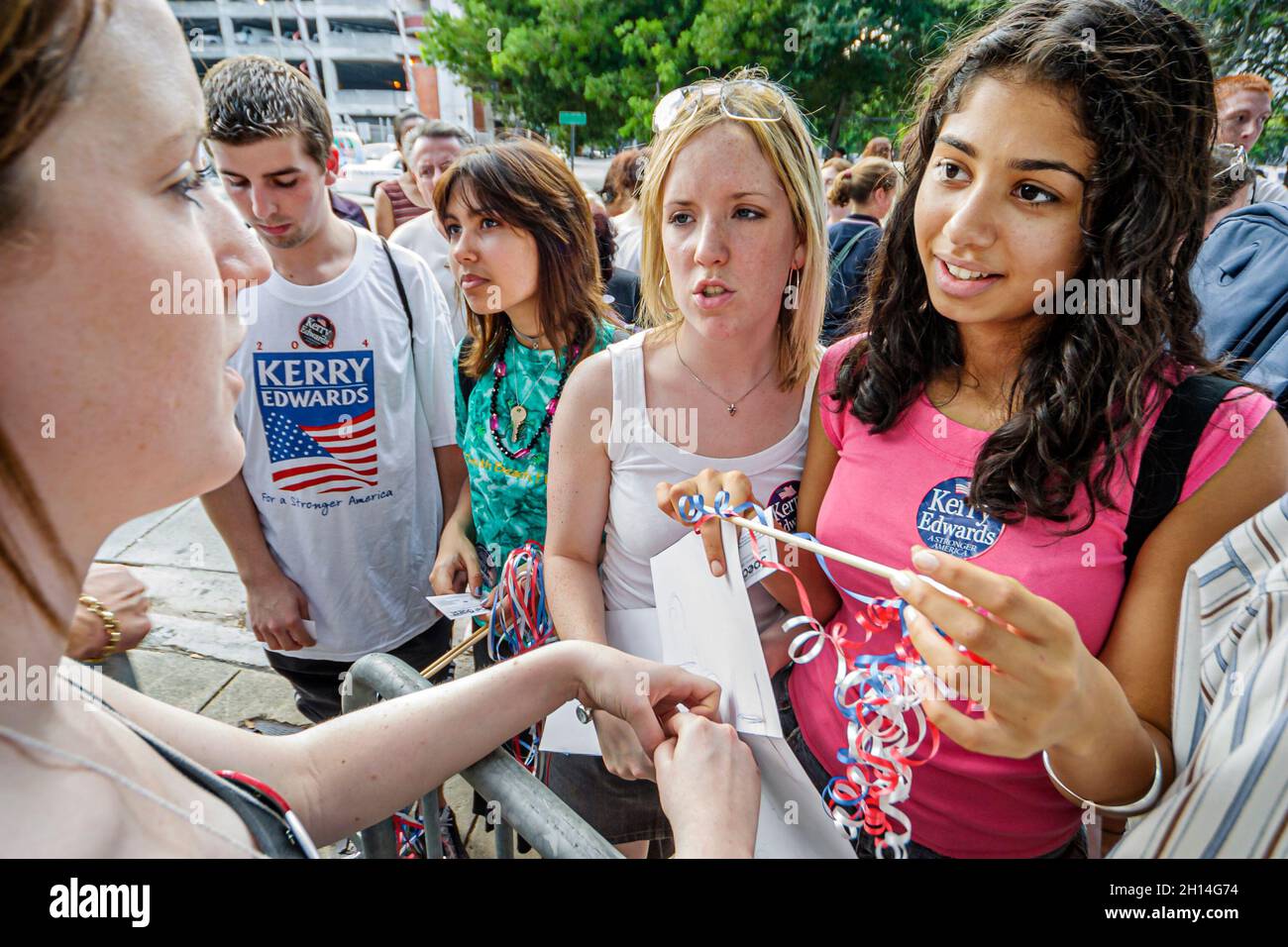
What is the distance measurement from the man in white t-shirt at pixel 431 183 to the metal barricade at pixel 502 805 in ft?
9.15

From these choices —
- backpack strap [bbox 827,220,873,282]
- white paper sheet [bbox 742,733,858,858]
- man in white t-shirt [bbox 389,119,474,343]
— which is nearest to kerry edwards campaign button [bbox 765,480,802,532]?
white paper sheet [bbox 742,733,858,858]

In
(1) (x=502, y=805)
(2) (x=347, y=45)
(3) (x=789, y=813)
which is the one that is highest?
(2) (x=347, y=45)

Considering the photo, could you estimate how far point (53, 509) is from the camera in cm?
71

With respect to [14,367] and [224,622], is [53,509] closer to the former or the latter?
[14,367]

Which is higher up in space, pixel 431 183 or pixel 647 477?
pixel 431 183

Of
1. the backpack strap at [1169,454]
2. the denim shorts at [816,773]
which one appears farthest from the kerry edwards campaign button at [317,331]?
the backpack strap at [1169,454]

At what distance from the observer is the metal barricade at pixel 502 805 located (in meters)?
1.03

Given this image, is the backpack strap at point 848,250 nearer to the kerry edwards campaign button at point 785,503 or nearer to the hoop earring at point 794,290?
the hoop earring at point 794,290

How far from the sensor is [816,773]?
159 cm

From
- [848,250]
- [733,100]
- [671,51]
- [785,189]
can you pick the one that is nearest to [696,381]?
[785,189]

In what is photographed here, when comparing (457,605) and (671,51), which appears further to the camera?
(671,51)

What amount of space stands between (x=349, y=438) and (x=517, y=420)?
609 mm

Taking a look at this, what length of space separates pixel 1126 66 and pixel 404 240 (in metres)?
4.16

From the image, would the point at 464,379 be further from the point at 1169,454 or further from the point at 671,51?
the point at 671,51
